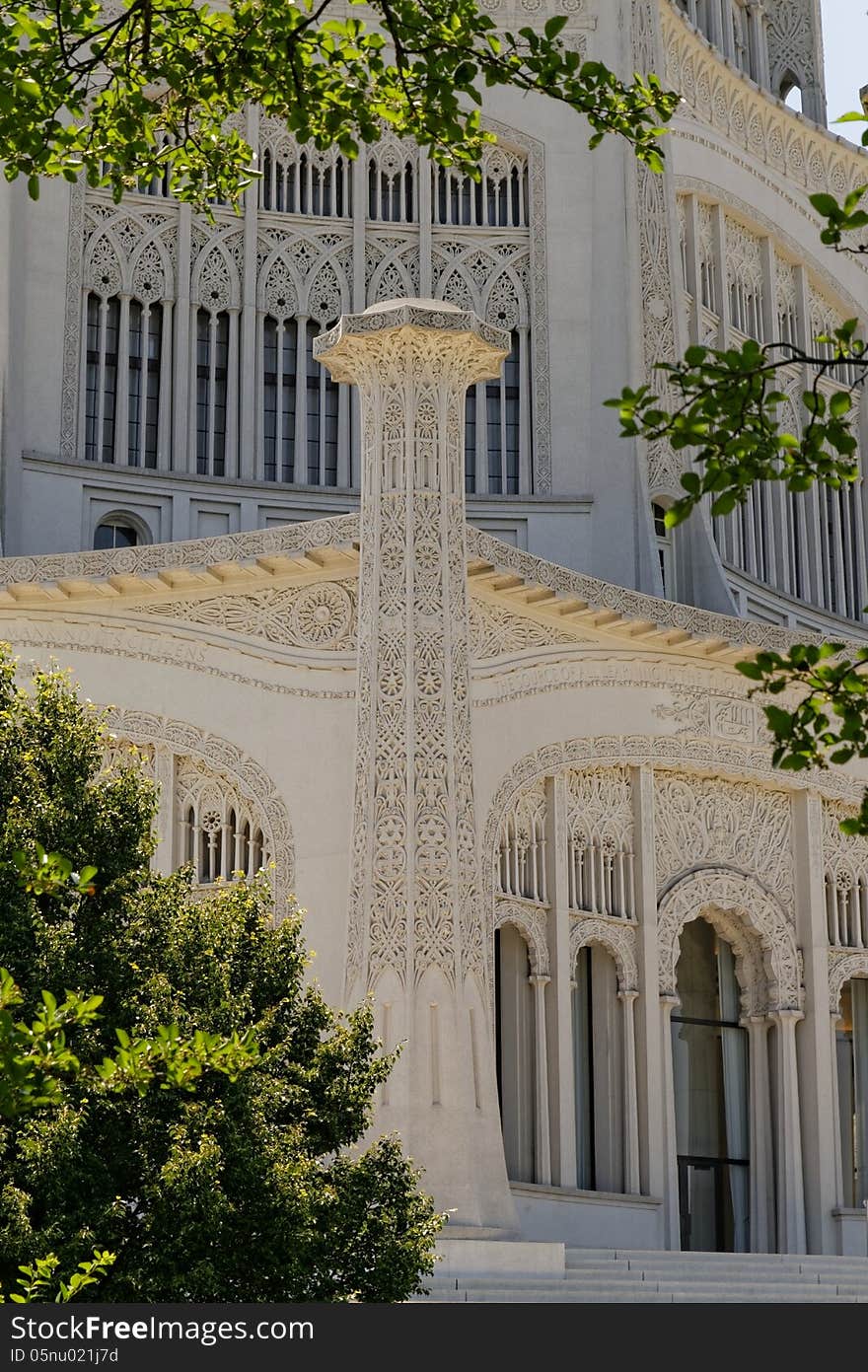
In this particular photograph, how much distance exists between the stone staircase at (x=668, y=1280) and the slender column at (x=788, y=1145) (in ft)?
10.6

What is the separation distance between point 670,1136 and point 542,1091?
162cm

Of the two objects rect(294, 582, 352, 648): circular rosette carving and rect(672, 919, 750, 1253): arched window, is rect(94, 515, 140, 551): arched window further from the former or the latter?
rect(672, 919, 750, 1253): arched window

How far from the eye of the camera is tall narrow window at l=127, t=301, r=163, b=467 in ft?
84.5

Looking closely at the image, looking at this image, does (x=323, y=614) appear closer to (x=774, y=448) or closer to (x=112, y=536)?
(x=112, y=536)

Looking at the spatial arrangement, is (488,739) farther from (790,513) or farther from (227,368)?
(790,513)

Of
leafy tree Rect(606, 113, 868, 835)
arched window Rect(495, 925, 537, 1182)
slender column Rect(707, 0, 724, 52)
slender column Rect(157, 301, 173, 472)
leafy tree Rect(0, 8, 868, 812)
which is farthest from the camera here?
slender column Rect(707, 0, 724, 52)

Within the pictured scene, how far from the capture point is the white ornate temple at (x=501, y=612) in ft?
58.3

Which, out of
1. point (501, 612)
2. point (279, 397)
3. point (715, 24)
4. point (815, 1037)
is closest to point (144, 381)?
point (279, 397)

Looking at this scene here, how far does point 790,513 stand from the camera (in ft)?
99.1

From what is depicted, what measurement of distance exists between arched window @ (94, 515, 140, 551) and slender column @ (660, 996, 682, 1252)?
313 inches

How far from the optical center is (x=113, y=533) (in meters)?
25.5

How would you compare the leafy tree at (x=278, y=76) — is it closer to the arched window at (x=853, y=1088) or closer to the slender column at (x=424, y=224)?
the arched window at (x=853, y=1088)

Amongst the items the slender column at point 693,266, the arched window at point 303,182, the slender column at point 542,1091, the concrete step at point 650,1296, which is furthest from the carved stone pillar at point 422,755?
the slender column at point 693,266

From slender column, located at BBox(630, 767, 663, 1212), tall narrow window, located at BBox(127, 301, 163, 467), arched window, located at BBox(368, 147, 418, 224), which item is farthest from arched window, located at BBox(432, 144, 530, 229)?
slender column, located at BBox(630, 767, 663, 1212)
